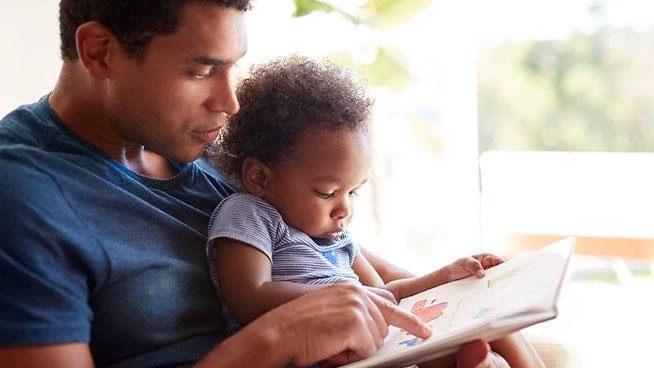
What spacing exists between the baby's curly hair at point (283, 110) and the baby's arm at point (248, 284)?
8.2 inches

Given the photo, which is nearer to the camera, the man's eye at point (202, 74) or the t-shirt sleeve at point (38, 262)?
the t-shirt sleeve at point (38, 262)

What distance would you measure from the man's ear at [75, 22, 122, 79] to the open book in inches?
22.2

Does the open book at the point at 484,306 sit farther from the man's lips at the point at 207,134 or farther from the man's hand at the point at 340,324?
the man's lips at the point at 207,134

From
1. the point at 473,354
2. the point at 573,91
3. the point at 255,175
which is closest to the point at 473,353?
the point at 473,354

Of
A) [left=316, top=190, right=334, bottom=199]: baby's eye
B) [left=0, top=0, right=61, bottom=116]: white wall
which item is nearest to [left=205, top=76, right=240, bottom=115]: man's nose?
[left=316, top=190, right=334, bottom=199]: baby's eye

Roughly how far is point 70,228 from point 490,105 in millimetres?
2454

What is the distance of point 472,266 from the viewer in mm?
1474

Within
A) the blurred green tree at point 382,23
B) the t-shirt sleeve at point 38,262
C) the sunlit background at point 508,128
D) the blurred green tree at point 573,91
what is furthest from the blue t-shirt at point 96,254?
the blurred green tree at point 573,91

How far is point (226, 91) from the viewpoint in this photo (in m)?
1.35

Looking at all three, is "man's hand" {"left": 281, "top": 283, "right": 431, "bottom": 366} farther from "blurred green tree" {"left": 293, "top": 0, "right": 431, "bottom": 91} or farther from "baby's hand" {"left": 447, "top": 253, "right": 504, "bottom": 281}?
"blurred green tree" {"left": 293, "top": 0, "right": 431, "bottom": 91}

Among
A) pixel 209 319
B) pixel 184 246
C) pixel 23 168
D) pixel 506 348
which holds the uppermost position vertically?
pixel 23 168

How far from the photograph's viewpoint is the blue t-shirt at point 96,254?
44.2 inches

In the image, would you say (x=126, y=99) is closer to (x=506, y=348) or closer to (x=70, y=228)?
(x=70, y=228)

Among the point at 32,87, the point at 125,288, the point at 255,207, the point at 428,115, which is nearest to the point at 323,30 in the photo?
the point at 428,115
